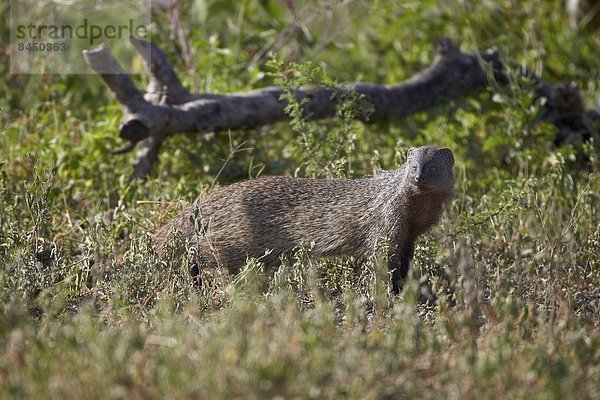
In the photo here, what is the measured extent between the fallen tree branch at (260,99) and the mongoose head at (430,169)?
0.84 metres

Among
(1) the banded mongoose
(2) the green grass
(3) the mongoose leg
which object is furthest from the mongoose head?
(3) the mongoose leg

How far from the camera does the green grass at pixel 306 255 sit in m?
2.66

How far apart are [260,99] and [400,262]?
1.84 m

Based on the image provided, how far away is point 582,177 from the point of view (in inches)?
222

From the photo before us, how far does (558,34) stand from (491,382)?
5.55 m

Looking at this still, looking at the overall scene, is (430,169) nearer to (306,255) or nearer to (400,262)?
(400,262)

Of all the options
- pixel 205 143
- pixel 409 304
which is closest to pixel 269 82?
pixel 205 143

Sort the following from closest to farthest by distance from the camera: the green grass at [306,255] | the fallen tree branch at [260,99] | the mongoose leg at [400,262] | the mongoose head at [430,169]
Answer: the green grass at [306,255]
the mongoose head at [430,169]
the mongoose leg at [400,262]
the fallen tree branch at [260,99]

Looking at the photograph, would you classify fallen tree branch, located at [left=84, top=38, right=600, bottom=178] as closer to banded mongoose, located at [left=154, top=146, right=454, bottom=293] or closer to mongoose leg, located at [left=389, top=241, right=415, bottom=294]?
banded mongoose, located at [left=154, top=146, right=454, bottom=293]

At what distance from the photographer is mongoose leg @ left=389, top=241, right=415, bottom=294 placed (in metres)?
4.28

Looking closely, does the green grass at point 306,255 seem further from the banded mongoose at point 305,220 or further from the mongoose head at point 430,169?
the mongoose head at point 430,169

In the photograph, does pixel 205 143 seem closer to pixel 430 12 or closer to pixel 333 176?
pixel 333 176

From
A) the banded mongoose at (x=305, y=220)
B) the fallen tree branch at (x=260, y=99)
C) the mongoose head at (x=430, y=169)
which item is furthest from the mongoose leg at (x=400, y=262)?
the fallen tree branch at (x=260, y=99)

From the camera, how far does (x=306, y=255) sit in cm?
405
